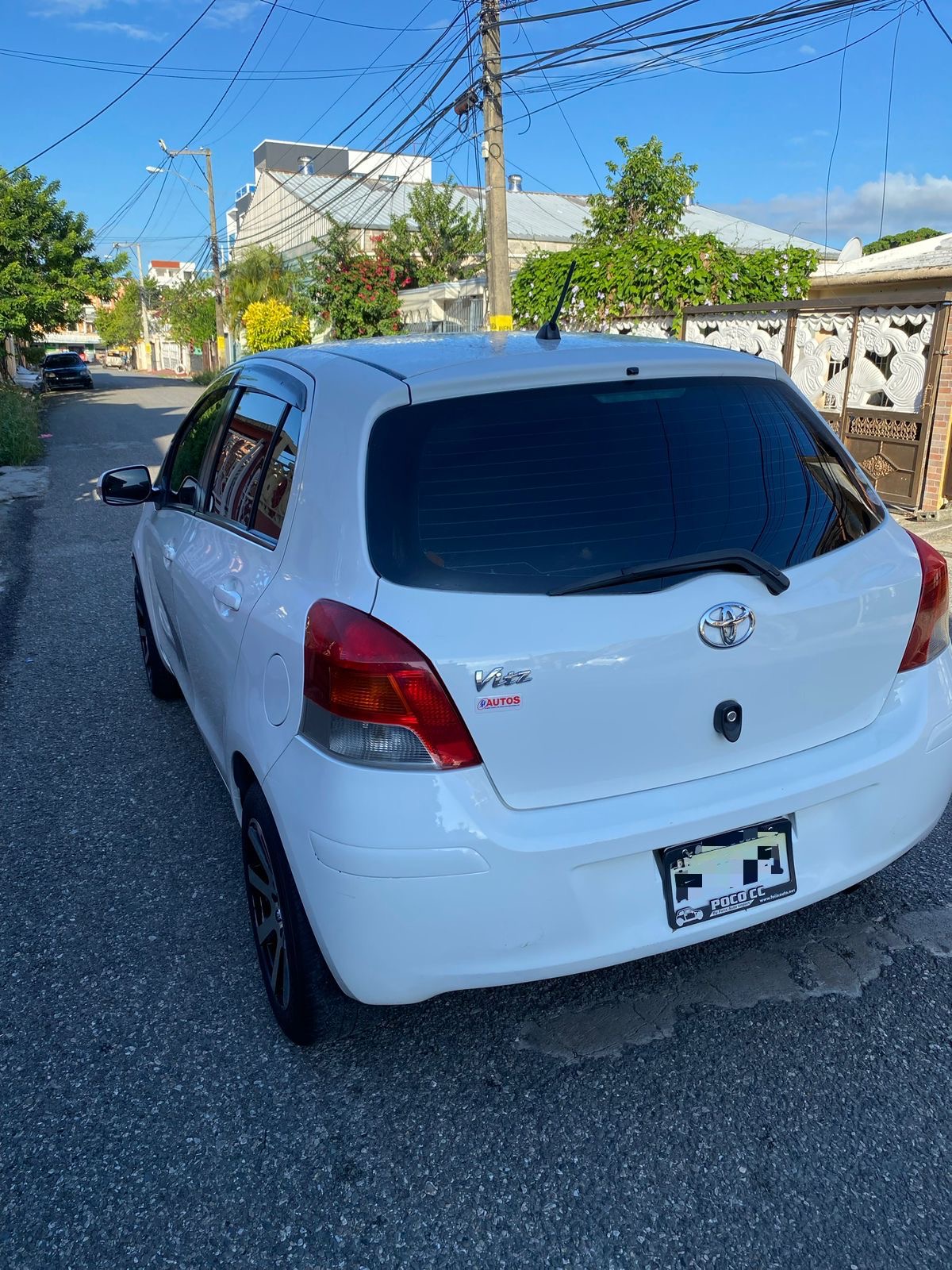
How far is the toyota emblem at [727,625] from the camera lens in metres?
2.16

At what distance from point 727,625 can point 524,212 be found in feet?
133

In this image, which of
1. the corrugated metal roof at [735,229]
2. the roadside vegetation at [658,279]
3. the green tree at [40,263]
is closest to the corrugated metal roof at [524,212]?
the corrugated metal roof at [735,229]

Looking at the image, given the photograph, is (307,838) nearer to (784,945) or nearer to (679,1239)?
(679,1239)

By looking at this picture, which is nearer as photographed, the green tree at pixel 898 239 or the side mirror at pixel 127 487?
the side mirror at pixel 127 487

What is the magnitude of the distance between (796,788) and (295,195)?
1817 inches

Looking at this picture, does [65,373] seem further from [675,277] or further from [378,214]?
[675,277]

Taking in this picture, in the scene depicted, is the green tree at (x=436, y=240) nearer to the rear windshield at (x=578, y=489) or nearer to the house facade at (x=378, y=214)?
the house facade at (x=378, y=214)

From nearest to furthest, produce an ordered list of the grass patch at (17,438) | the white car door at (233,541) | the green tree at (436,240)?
the white car door at (233,541) < the grass patch at (17,438) < the green tree at (436,240)

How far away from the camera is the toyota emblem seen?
7.09 ft

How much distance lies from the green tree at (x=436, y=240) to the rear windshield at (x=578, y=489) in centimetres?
3218

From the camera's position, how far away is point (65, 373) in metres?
40.5

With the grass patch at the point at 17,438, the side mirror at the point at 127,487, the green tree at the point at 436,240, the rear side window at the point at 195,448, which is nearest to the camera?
A: the rear side window at the point at 195,448

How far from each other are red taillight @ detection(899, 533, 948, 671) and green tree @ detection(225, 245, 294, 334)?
116 ft

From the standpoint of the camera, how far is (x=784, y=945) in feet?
9.50
